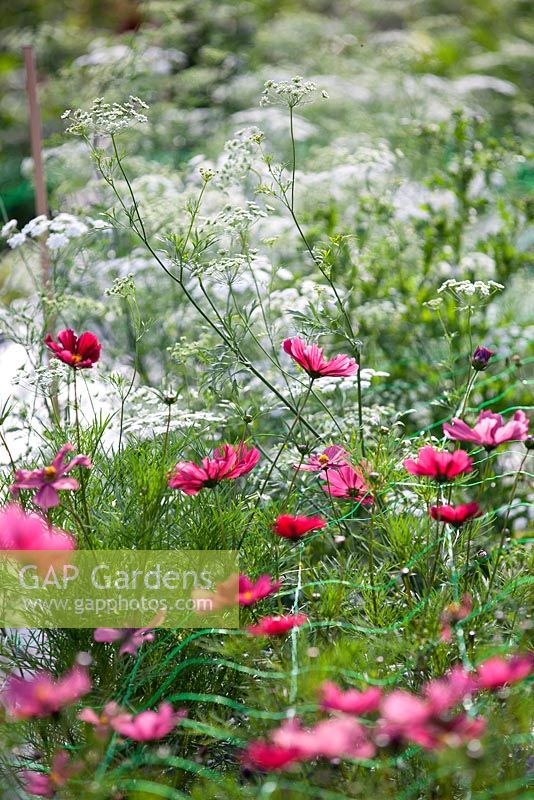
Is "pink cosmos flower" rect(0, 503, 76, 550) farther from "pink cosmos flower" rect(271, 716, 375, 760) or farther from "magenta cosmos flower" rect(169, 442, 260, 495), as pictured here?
"pink cosmos flower" rect(271, 716, 375, 760)

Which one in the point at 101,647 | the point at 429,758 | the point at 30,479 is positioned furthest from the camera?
the point at 101,647

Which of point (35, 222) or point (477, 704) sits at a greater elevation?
point (35, 222)

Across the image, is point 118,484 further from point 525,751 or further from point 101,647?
point 525,751

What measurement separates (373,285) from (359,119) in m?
1.71

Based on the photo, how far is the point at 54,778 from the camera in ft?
3.04

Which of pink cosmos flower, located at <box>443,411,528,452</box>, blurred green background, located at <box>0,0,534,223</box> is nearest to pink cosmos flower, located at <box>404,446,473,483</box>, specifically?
pink cosmos flower, located at <box>443,411,528,452</box>

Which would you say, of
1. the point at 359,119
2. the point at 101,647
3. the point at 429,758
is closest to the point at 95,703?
the point at 101,647

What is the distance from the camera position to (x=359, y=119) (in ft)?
12.6

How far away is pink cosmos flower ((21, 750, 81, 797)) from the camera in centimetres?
92

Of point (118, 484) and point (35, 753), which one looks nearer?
point (35, 753)

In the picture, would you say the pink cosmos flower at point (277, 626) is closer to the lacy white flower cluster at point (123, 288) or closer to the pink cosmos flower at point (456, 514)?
the pink cosmos flower at point (456, 514)

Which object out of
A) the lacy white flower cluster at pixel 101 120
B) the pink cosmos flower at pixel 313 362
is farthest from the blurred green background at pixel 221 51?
the pink cosmos flower at pixel 313 362

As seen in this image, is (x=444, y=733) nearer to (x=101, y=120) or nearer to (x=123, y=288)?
(x=123, y=288)

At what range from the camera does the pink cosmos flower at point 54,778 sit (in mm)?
922
